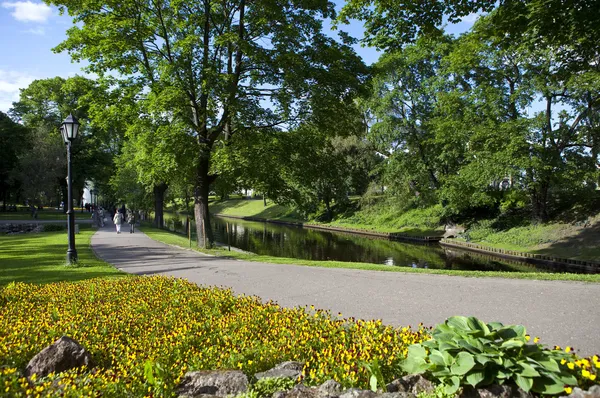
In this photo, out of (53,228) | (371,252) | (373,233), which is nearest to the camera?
(371,252)

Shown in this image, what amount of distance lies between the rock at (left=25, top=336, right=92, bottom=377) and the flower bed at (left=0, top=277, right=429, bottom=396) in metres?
0.14

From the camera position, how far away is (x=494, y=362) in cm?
339

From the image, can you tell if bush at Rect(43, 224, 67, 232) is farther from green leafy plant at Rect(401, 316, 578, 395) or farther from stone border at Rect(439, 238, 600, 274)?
green leafy plant at Rect(401, 316, 578, 395)

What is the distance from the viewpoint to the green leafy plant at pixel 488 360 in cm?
323

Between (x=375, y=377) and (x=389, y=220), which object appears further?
(x=389, y=220)

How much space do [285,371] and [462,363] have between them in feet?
5.56

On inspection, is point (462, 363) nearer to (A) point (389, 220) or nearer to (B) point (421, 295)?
(B) point (421, 295)

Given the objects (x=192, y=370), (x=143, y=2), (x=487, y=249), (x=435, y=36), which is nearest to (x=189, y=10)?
(x=143, y=2)

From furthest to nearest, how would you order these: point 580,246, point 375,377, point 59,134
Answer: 1. point 59,134
2. point 580,246
3. point 375,377

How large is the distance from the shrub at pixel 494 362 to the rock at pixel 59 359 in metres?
3.38

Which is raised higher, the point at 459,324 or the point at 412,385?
the point at 459,324

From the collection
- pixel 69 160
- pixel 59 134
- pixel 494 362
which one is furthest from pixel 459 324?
pixel 59 134

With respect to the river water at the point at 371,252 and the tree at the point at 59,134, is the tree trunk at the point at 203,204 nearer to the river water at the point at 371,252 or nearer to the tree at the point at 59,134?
the river water at the point at 371,252

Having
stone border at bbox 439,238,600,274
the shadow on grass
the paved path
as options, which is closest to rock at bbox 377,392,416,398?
the paved path
